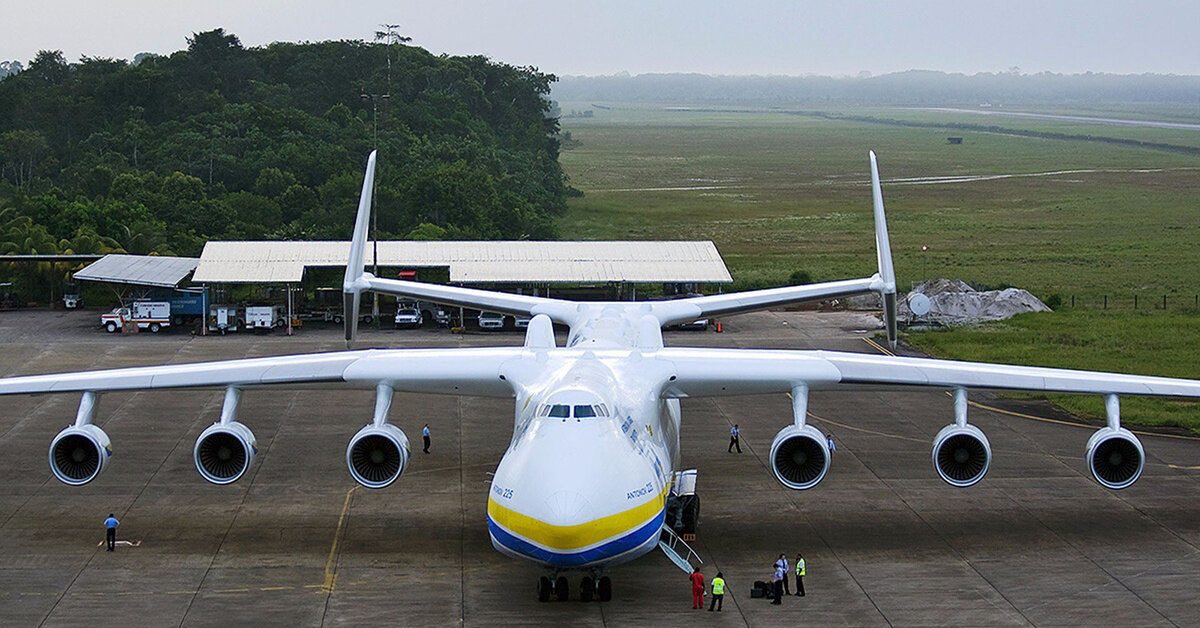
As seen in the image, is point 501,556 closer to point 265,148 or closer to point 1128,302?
point 1128,302

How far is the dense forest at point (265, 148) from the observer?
3445 inches

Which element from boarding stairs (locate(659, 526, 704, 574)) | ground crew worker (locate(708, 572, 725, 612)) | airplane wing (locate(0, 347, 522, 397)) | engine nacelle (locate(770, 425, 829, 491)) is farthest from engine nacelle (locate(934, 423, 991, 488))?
airplane wing (locate(0, 347, 522, 397))

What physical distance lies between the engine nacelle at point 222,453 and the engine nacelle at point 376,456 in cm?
246

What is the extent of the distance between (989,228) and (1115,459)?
87.0 meters

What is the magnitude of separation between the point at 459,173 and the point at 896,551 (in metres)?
68.0

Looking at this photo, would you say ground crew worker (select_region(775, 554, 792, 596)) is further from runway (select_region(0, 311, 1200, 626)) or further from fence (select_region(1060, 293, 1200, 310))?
fence (select_region(1060, 293, 1200, 310))

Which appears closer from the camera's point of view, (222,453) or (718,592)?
(718,592)

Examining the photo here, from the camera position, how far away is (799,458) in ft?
94.7

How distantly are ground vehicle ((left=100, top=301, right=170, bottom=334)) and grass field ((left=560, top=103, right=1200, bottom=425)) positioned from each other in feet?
104

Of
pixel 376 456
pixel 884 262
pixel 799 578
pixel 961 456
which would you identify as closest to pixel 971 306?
pixel 884 262

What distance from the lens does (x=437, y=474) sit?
3759cm

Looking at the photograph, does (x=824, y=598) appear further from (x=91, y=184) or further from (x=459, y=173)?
(x=91, y=184)

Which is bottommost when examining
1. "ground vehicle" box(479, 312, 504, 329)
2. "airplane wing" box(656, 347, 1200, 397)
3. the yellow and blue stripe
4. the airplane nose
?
"ground vehicle" box(479, 312, 504, 329)

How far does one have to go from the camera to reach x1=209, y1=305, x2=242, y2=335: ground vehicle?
63.6m
